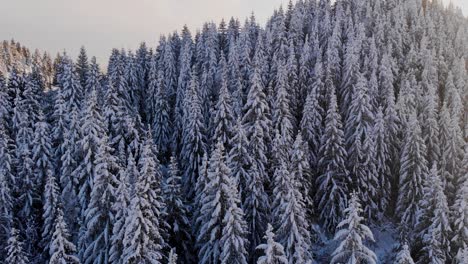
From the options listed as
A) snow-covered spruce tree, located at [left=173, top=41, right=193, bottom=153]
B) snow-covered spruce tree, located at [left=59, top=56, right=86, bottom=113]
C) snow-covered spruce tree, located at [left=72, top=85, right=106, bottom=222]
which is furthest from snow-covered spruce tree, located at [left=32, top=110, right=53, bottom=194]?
snow-covered spruce tree, located at [left=173, top=41, right=193, bottom=153]

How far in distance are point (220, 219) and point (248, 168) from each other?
8195mm

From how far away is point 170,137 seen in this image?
6656 cm

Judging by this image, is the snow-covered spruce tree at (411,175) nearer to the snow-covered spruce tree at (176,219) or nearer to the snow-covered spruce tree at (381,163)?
the snow-covered spruce tree at (381,163)

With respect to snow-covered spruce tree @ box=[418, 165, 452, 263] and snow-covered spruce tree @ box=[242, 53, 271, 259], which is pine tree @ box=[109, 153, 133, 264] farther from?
snow-covered spruce tree @ box=[418, 165, 452, 263]

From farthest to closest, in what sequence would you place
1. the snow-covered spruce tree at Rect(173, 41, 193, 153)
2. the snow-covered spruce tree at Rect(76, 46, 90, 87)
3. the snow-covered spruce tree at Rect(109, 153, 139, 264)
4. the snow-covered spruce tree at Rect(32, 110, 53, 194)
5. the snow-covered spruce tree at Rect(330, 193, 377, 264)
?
the snow-covered spruce tree at Rect(76, 46, 90, 87), the snow-covered spruce tree at Rect(173, 41, 193, 153), the snow-covered spruce tree at Rect(32, 110, 53, 194), the snow-covered spruce tree at Rect(109, 153, 139, 264), the snow-covered spruce tree at Rect(330, 193, 377, 264)

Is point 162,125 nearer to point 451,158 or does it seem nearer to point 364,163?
point 364,163

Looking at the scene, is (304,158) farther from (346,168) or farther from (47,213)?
(47,213)

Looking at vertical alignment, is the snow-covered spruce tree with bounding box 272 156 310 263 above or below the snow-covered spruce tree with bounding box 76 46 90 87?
below

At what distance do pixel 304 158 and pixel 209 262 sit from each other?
12.8 meters

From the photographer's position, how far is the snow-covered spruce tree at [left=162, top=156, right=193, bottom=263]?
38.3 metres

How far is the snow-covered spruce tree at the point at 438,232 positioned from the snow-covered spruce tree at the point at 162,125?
37.8 m

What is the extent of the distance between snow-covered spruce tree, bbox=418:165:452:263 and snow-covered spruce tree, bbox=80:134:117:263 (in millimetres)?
24993

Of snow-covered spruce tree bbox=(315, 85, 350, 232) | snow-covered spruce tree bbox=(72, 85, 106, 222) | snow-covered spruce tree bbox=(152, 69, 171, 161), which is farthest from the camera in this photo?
snow-covered spruce tree bbox=(152, 69, 171, 161)

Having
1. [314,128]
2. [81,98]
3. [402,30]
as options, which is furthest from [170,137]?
[402,30]
